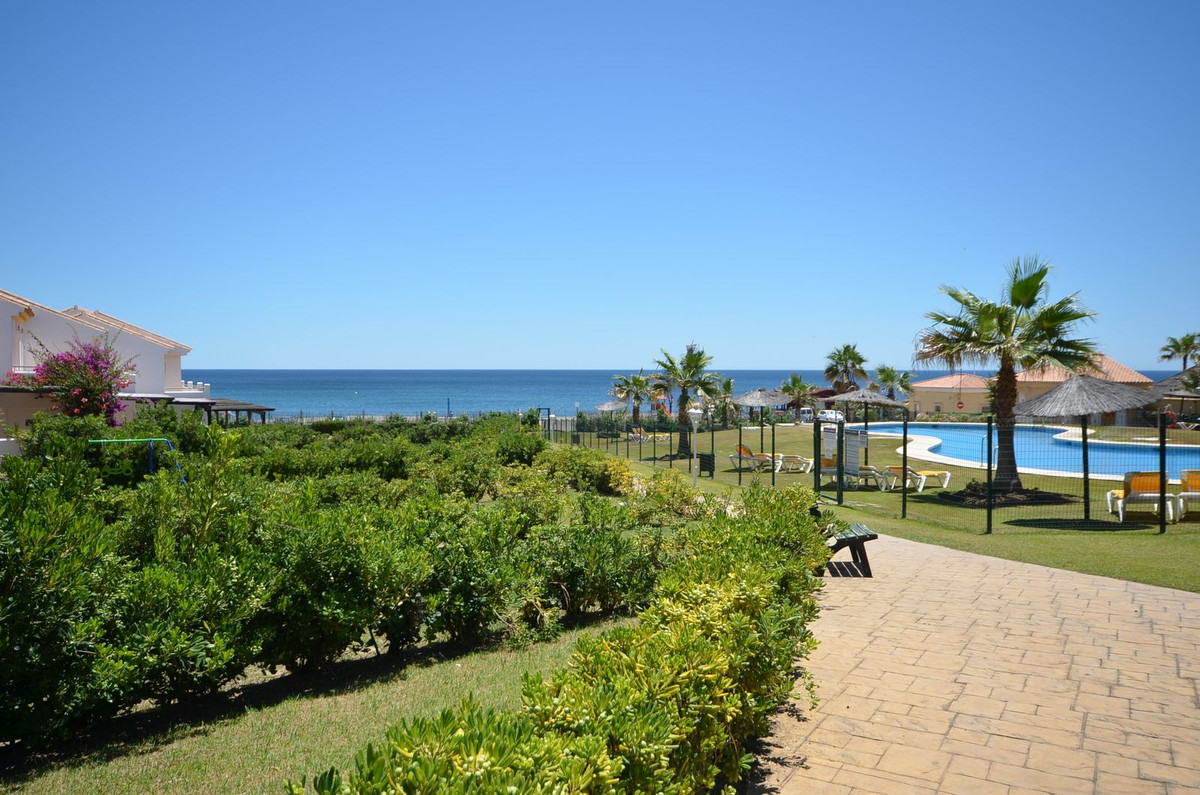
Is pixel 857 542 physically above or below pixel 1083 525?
above

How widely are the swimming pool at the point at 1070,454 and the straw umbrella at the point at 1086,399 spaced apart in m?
2.23

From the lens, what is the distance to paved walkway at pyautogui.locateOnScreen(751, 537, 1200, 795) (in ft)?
13.6

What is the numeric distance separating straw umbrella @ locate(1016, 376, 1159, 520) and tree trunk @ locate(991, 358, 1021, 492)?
23.1 inches

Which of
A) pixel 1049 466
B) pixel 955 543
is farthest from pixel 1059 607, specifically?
pixel 1049 466

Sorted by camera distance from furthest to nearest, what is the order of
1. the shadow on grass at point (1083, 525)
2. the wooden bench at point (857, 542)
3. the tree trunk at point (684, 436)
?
the tree trunk at point (684, 436) < the shadow on grass at point (1083, 525) < the wooden bench at point (857, 542)

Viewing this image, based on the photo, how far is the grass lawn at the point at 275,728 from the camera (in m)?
3.96

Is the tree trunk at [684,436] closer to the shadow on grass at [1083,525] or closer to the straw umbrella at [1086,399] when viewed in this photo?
the straw umbrella at [1086,399]

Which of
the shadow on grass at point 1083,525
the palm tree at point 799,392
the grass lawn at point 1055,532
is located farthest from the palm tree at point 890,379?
the shadow on grass at point 1083,525

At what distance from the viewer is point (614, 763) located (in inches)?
102

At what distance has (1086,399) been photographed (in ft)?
48.9

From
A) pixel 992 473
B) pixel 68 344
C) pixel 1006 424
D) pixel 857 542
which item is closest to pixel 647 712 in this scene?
pixel 857 542

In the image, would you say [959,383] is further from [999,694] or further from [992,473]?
[999,694]

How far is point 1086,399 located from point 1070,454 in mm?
10519

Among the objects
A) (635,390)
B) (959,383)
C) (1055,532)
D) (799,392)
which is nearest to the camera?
(1055,532)
